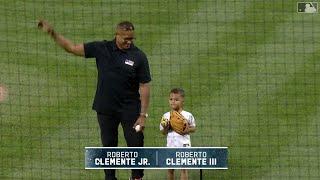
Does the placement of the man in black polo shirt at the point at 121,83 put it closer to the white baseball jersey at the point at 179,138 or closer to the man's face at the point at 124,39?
the man's face at the point at 124,39

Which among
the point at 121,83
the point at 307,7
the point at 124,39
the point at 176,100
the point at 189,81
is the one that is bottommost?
the point at 176,100

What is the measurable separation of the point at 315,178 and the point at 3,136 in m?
4.49

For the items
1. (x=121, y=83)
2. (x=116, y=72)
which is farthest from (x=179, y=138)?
(x=116, y=72)

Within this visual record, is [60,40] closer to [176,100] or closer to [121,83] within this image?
[121,83]

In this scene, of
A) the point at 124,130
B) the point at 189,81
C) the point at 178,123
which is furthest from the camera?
the point at 189,81

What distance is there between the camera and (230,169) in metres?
14.3

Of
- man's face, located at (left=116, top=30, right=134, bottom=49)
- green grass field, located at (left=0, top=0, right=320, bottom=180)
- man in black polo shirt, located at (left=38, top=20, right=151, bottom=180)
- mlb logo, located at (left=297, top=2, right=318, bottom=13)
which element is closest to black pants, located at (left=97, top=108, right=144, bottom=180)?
man in black polo shirt, located at (left=38, top=20, right=151, bottom=180)

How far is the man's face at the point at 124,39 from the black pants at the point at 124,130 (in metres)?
0.75

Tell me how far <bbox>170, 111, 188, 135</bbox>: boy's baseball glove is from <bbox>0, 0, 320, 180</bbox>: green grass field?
43.3 inches

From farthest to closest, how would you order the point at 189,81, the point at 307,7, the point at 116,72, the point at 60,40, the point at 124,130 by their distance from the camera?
the point at 307,7 < the point at 189,81 < the point at 124,130 < the point at 116,72 < the point at 60,40

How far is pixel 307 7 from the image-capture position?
68.5 ft

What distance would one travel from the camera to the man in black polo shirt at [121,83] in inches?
484

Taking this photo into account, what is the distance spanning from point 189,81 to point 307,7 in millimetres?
4217

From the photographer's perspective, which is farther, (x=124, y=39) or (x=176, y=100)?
(x=176, y=100)
